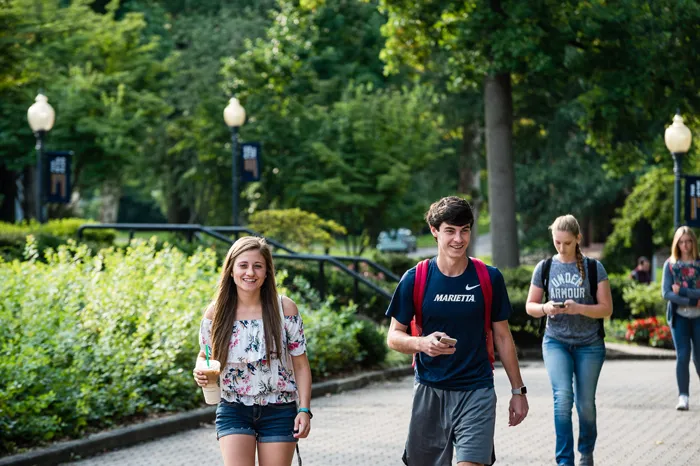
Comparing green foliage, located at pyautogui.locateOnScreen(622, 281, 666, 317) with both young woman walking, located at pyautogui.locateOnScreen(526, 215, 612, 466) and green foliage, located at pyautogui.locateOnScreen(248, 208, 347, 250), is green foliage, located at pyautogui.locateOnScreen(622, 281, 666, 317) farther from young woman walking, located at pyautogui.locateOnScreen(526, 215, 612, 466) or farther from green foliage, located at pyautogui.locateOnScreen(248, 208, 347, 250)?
young woman walking, located at pyautogui.locateOnScreen(526, 215, 612, 466)

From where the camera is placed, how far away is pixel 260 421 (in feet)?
17.7

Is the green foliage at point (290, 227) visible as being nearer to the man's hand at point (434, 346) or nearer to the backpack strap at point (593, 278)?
the backpack strap at point (593, 278)

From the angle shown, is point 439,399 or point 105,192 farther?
point 105,192

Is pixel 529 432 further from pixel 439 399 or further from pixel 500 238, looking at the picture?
pixel 500 238

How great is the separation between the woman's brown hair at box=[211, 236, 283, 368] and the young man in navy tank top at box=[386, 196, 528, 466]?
564 mm

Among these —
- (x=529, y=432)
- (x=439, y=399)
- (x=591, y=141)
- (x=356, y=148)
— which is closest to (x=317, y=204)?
(x=356, y=148)

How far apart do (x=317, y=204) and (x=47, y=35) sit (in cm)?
868

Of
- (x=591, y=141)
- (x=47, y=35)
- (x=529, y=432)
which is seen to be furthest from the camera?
(x=47, y=35)

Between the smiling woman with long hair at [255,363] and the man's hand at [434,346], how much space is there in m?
0.58

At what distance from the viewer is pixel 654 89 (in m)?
23.0

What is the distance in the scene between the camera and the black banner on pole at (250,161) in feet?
77.1

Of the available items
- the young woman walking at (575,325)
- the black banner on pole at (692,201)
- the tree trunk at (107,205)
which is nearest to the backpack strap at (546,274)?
the young woman walking at (575,325)

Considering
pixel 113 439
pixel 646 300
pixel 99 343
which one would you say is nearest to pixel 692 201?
pixel 646 300

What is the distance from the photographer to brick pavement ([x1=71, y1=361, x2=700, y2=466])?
29.5 ft
